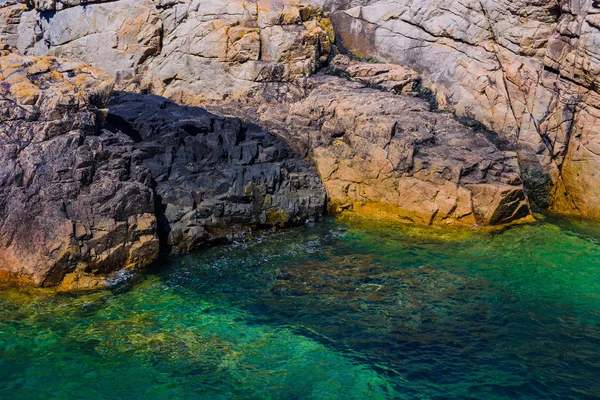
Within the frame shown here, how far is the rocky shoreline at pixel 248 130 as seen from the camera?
12750 millimetres

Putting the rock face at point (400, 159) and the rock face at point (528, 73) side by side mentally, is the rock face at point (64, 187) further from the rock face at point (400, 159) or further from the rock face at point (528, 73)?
the rock face at point (528, 73)

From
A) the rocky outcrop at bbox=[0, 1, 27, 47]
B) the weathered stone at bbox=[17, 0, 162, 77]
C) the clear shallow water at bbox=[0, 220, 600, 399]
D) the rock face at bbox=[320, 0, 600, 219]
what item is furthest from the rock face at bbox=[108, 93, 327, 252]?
the rocky outcrop at bbox=[0, 1, 27, 47]

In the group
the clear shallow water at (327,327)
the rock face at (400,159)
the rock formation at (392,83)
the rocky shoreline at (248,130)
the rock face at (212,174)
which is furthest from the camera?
the rock formation at (392,83)

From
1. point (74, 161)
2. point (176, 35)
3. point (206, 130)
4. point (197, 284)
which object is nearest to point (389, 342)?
Answer: point (197, 284)

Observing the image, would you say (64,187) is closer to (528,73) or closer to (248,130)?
(248,130)

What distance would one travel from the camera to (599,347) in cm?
986

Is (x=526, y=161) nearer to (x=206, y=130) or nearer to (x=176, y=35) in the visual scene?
(x=206, y=130)

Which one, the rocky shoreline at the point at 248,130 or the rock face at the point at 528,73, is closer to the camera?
the rocky shoreline at the point at 248,130

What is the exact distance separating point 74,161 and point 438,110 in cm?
1241

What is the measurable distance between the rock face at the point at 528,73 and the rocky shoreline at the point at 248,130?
0.06 m

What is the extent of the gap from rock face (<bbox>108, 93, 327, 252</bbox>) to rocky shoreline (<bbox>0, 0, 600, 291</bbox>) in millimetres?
52

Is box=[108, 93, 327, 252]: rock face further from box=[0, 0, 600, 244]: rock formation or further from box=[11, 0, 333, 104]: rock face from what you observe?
box=[11, 0, 333, 104]: rock face

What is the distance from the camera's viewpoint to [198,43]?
801 inches

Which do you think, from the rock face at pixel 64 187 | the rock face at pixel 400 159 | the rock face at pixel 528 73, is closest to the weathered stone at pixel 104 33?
the rock face at pixel 400 159
